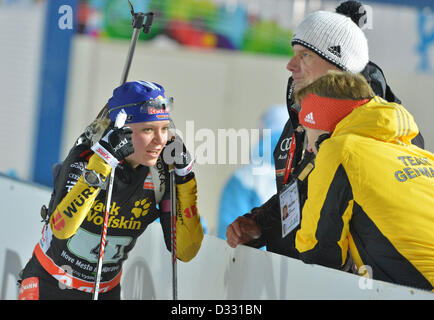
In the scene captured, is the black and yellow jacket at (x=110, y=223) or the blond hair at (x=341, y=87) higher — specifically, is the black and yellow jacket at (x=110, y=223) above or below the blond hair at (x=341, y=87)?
below

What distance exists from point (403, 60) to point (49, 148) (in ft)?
12.2

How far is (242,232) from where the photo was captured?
131 inches

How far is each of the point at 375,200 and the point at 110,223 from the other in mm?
1469

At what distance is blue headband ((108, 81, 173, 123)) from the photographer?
3.17m

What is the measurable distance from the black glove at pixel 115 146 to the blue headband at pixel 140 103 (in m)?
0.12

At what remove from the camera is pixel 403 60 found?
6996 millimetres

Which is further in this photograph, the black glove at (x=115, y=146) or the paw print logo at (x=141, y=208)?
the paw print logo at (x=141, y=208)

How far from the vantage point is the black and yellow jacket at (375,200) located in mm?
2381

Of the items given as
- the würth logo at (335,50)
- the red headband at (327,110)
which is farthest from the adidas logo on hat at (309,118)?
the würth logo at (335,50)

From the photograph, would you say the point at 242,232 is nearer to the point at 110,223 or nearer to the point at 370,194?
the point at 110,223

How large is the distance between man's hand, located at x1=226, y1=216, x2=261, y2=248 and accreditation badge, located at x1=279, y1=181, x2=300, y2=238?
205 mm

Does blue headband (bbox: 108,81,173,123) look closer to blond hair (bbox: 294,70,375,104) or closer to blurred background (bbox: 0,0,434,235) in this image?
blond hair (bbox: 294,70,375,104)

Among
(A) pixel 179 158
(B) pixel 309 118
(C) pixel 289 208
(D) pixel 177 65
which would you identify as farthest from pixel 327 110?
(D) pixel 177 65

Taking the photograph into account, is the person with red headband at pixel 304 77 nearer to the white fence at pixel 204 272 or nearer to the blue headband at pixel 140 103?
the white fence at pixel 204 272
